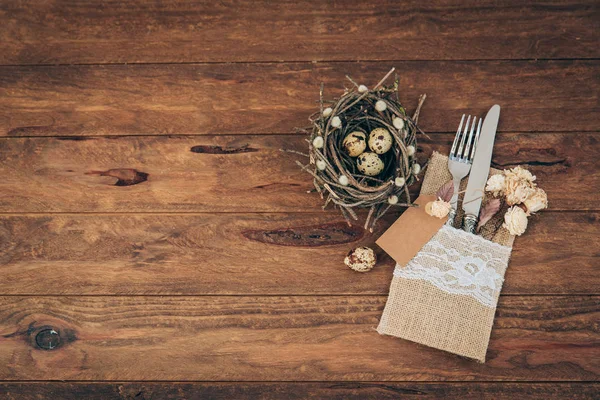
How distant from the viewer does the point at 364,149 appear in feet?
2.81

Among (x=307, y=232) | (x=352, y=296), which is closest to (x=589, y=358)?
(x=352, y=296)

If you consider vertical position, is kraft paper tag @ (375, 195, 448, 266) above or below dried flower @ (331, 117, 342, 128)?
below

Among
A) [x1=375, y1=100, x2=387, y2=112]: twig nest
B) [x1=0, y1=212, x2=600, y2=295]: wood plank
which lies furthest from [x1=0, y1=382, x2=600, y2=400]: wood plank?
[x1=375, y1=100, x2=387, y2=112]: twig nest

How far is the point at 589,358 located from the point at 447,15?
69cm

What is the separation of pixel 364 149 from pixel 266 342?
400 millimetres

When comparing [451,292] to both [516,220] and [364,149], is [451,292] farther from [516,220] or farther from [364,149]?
[364,149]

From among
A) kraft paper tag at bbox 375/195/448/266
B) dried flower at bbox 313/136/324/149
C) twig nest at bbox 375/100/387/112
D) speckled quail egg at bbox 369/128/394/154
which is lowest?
kraft paper tag at bbox 375/195/448/266

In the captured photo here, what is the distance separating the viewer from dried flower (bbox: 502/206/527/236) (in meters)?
0.88

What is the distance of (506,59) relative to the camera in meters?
0.99

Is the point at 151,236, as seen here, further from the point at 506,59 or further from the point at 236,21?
the point at 506,59

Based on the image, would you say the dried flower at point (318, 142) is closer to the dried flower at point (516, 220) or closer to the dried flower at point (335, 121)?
the dried flower at point (335, 121)

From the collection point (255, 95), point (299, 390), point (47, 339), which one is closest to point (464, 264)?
point (299, 390)

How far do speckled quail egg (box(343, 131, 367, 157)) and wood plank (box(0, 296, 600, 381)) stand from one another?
0.28 metres

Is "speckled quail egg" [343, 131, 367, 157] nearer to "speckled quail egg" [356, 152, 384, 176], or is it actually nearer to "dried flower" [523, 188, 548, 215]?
"speckled quail egg" [356, 152, 384, 176]
